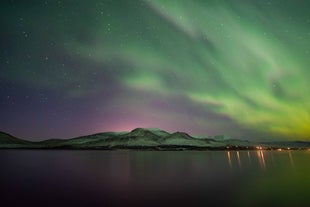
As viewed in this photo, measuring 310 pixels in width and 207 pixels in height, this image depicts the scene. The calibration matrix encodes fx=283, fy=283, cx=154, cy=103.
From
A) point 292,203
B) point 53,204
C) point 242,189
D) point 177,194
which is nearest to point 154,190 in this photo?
point 177,194

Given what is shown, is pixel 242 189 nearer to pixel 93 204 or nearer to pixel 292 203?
pixel 292 203

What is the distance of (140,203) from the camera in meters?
32.1

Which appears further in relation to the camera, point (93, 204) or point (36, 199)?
point (36, 199)

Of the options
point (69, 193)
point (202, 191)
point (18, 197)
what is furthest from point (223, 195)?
point (18, 197)

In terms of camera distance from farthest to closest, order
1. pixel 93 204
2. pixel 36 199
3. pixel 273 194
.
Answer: pixel 273 194
pixel 36 199
pixel 93 204

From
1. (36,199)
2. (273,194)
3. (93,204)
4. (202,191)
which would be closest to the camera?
(93,204)

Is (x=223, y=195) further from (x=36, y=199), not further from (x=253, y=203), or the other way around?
(x=36, y=199)

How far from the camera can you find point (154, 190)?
42219 mm

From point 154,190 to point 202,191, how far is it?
7.10 meters

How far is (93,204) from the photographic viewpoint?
99.7 ft

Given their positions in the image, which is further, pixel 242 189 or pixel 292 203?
pixel 242 189

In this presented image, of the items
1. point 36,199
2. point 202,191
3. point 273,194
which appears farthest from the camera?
point 202,191

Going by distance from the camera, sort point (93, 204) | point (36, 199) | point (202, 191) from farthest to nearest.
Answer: point (202, 191)
point (36, 199)
point (93, 204)

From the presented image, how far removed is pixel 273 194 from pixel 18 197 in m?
32.4
